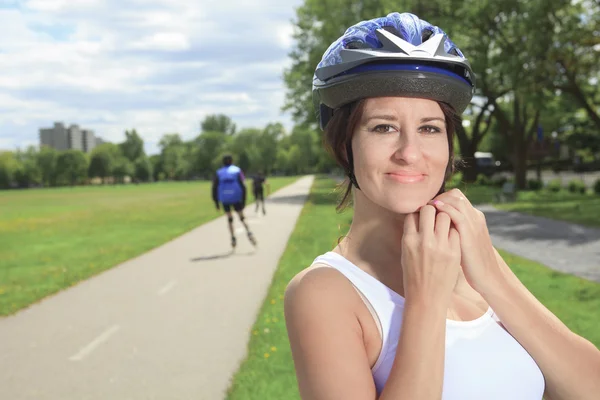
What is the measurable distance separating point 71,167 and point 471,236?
156113 mm

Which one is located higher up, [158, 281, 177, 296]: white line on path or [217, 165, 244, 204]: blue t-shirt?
[217, 165, 244, 204]: blue t-shirt

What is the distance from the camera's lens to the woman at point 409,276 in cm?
151

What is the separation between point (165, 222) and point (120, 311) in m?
17.0

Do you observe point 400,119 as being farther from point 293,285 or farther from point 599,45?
point 599,45

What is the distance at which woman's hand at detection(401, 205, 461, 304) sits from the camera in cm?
151

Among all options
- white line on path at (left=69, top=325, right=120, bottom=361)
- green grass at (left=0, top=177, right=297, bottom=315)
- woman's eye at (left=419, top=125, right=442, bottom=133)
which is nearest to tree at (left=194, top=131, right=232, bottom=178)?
green grass at (left=0, top=177, right=297, bottom=315)

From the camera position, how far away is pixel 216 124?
187000 mm

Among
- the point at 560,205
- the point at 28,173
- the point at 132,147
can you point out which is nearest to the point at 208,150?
the point at 132,147

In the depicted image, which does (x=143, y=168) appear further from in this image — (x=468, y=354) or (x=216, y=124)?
(x=468, y=354)

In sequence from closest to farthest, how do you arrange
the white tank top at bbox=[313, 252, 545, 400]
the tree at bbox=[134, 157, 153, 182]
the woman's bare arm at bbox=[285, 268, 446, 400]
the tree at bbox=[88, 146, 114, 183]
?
the woman's bare arm at bbox=[285, 268, 446, 400] < the white tank top at bbox=[313, 252, 545, 400] < the tree at bbox=[88, 146, 114, 183] < the tree at bbox=[134, 157, 153, 182]

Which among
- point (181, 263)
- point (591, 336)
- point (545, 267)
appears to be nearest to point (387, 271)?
point (591, 336)

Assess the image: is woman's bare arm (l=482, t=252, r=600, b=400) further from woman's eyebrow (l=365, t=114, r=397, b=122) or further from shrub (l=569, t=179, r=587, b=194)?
shrub (l=569, t=179, r=587, b=194)

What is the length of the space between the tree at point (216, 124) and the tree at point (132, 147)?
20.7 metres

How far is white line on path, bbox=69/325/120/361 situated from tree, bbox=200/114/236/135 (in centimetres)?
18008
